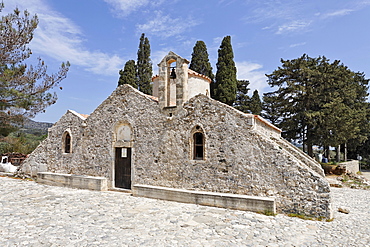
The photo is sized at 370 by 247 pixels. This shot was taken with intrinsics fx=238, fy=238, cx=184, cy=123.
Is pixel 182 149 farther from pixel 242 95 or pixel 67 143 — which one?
pixel 242 95

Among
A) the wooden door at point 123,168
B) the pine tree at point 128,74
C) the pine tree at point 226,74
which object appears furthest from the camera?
the pine tree at point 128,74

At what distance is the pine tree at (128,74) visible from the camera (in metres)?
24.8

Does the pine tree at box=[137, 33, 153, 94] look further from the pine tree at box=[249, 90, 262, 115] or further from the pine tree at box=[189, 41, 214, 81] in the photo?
the pine tree at box=[249, 90, 262, 115]

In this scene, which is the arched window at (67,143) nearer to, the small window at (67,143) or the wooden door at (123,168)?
the small window at (67,143)

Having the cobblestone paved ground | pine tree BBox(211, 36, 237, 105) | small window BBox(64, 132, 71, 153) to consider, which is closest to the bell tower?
the cobblestone paved ground

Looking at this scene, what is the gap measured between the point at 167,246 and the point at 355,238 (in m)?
4.56

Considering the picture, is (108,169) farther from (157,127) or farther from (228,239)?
(228,239)

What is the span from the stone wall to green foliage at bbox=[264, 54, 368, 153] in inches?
469

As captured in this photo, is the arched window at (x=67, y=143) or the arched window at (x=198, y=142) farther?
the arched window at (x=67, y=143)

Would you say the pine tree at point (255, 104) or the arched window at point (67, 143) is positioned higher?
the pine tree at point (255, 104)

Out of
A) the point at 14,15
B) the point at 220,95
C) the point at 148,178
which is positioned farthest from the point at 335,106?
the point at 14,15

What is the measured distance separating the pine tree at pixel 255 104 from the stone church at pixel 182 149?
13.1 meters

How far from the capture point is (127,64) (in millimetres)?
25328

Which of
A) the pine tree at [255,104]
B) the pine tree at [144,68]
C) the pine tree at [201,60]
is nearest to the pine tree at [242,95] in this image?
the pine tree at [255,104]
